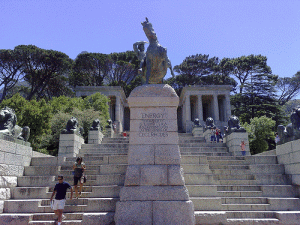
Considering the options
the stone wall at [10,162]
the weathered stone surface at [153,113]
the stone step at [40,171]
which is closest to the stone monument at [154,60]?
the weathered stone surface at [153,113]

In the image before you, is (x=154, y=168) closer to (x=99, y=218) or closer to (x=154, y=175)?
(x=154, y=175)

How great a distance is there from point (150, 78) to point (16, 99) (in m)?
18.5

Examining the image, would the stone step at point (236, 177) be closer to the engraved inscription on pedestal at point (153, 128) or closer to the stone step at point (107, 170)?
the stone step at point (107, 170)

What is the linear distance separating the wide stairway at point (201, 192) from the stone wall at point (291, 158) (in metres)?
0.31

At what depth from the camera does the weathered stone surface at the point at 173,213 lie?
5941 mm

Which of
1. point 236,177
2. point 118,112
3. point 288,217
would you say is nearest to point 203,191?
point 236,177

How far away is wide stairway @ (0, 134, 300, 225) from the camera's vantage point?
748 centimetres

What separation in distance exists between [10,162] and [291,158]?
11.0 m

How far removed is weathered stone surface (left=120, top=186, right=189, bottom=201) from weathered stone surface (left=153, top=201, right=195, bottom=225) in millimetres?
136

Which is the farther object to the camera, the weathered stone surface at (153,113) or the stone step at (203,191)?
the stone step at (203,191)

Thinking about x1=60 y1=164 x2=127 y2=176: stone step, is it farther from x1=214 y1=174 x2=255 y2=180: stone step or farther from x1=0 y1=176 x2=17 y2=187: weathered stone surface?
x1=214 y1=174 x2=255 y2=180: stone step

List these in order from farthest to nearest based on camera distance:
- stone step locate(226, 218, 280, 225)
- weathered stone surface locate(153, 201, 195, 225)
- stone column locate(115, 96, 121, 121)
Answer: stone column locate(115, 96, 121, 121)
stone step locate(226, 218, 280, 225)
weathered stone surface locate(153, 201, 195, 225)

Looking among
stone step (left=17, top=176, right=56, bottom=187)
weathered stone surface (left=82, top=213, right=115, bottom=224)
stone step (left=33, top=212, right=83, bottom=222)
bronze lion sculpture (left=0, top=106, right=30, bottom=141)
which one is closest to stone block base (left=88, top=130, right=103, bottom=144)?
bronze lion sculpture (left=0, top=106, right=30, bottom=141)

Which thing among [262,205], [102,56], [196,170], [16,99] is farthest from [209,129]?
[102,56]
